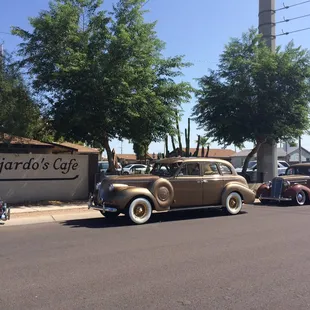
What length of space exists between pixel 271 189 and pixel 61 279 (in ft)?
39.5

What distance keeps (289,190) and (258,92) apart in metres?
6.72

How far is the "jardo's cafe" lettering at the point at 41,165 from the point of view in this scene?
16.0m

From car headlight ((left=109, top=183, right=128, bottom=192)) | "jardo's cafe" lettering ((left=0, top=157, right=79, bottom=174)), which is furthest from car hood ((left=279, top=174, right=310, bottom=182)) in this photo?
"jardo's cafe" lettering ((left=0, top=157, right=79, bottom=174))

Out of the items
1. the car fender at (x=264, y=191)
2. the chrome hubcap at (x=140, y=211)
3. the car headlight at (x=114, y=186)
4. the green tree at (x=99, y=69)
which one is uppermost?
the green tree at (x=99, y=69)

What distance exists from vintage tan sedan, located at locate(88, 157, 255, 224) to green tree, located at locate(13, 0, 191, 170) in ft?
12.5

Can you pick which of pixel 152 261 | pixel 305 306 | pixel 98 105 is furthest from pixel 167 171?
pixel 305 306

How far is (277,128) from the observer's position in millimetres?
20766

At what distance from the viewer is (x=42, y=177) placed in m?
16.7

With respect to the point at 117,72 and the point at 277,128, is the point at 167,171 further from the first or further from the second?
the point at 277,128

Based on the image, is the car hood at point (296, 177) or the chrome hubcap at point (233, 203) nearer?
the chrome hubcap at point (233, 203)

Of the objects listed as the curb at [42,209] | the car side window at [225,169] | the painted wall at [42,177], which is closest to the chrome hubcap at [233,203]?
the car side window at [225,169]

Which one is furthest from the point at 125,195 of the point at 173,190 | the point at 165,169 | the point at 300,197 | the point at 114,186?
the point at 300,197

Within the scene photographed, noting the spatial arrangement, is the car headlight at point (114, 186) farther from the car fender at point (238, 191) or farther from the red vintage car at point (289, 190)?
the red vintage car at point (289, 190)

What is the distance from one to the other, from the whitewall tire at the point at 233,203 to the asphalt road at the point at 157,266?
1.97 meters
